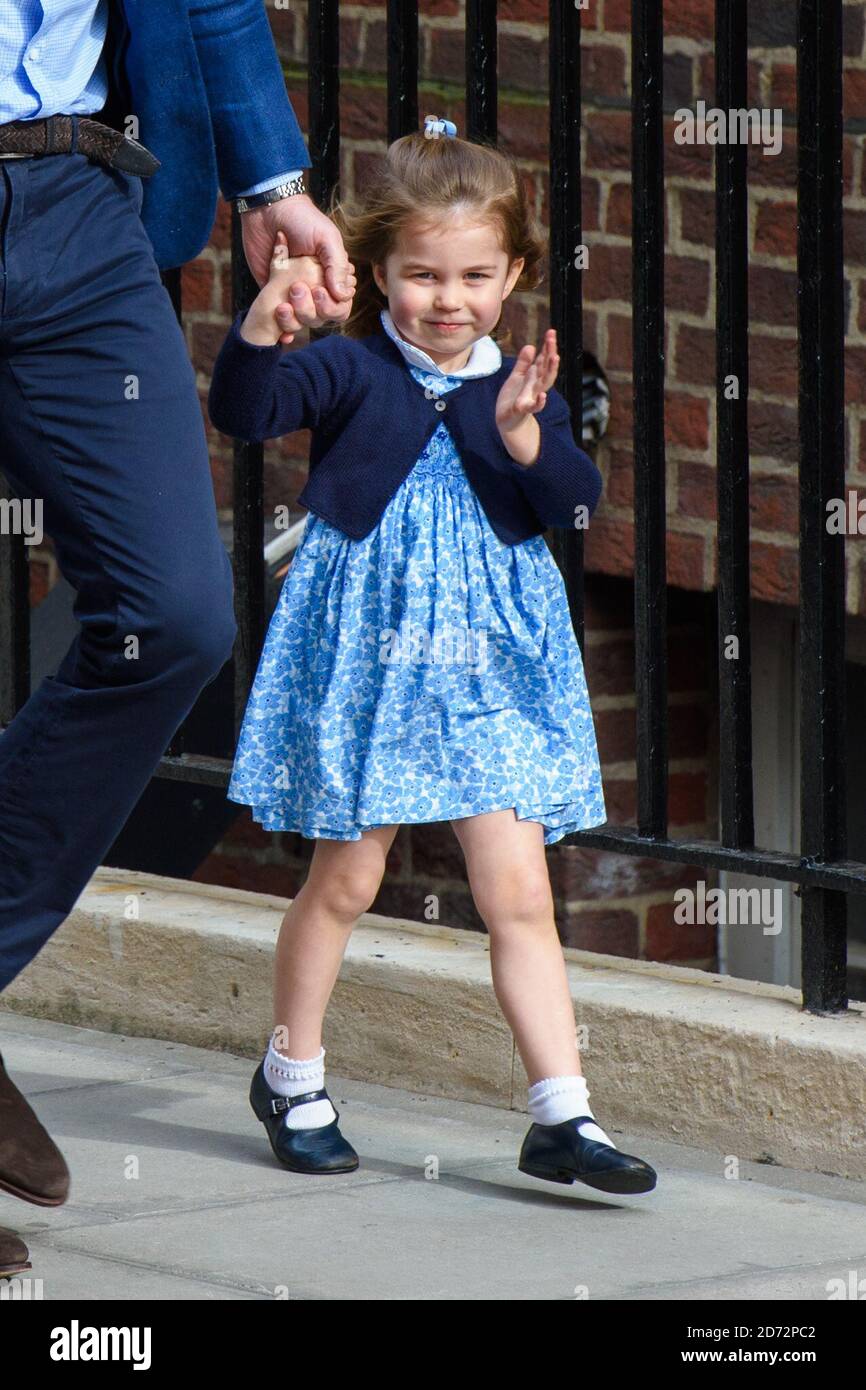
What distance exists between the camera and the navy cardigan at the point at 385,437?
3.14 metres

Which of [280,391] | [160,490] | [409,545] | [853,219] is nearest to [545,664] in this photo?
[409,545]

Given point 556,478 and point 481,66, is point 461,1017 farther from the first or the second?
point 481,66

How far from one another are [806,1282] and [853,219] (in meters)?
2.19

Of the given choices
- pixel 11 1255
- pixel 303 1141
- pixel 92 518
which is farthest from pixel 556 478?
pixel 11 1255

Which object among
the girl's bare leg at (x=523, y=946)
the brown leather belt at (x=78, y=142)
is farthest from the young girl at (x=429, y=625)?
the brown leather belt at (x=78, y=142)

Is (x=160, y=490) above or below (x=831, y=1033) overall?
above

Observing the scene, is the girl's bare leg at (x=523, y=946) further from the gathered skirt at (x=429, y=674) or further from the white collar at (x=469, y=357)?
the white collar at (x=469, y=357)

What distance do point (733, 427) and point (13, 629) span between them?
147cm

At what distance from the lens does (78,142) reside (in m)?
2.69

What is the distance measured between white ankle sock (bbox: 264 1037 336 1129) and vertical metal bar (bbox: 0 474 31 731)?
1.15 meters

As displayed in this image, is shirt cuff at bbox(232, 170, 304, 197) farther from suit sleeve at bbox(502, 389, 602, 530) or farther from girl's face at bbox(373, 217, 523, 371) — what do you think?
suit sleeve at bbox(502, 389, 602, 530)

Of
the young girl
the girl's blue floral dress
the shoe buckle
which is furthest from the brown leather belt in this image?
the shoe buckle
